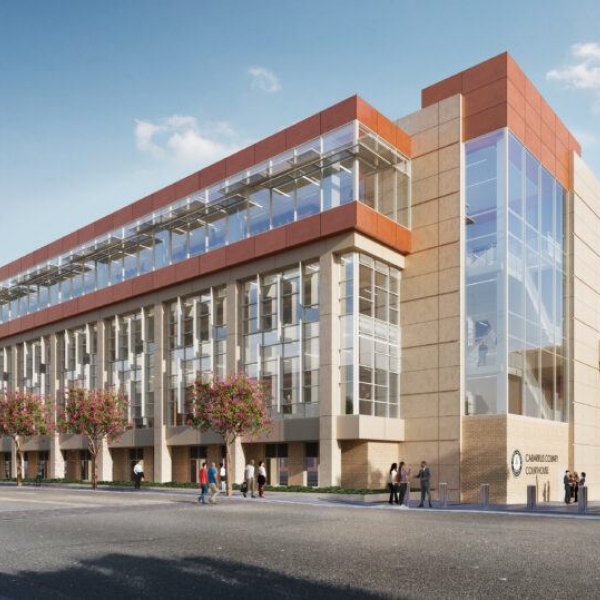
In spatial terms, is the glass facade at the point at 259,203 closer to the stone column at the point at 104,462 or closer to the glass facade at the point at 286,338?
the glass facade at the point at 286,338

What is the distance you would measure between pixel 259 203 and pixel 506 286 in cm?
1427

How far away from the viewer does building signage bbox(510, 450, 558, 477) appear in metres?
34.7

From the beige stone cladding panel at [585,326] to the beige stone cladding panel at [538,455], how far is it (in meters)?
1.56

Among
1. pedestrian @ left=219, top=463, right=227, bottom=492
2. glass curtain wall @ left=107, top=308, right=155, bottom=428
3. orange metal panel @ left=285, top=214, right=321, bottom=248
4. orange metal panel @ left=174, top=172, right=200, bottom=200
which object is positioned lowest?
pedestrian @ left=219, top=463, right=227, bottom=492

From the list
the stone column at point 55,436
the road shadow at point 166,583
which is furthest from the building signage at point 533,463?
the stone column at point 55,436

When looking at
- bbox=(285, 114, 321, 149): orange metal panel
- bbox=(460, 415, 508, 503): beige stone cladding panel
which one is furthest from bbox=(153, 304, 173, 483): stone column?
bbox=(460, 415, 508, 503): beige stone cladding panel

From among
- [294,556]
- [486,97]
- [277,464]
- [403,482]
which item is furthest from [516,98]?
[294,556]

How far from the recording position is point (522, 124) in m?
38.5

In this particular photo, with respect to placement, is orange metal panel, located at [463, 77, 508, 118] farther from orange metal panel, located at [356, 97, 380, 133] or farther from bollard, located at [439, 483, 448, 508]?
bollard, located at [439, 483, 448, 508]

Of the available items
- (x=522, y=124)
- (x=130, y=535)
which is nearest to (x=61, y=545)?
(x=130, y=535)

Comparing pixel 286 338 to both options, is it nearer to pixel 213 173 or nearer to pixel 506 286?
pixel 506 286

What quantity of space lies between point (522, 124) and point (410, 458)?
17.2 metres

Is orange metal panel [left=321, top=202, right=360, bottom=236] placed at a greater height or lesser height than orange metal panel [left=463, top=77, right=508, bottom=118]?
lesser

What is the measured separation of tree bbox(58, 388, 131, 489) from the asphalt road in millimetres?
21028
